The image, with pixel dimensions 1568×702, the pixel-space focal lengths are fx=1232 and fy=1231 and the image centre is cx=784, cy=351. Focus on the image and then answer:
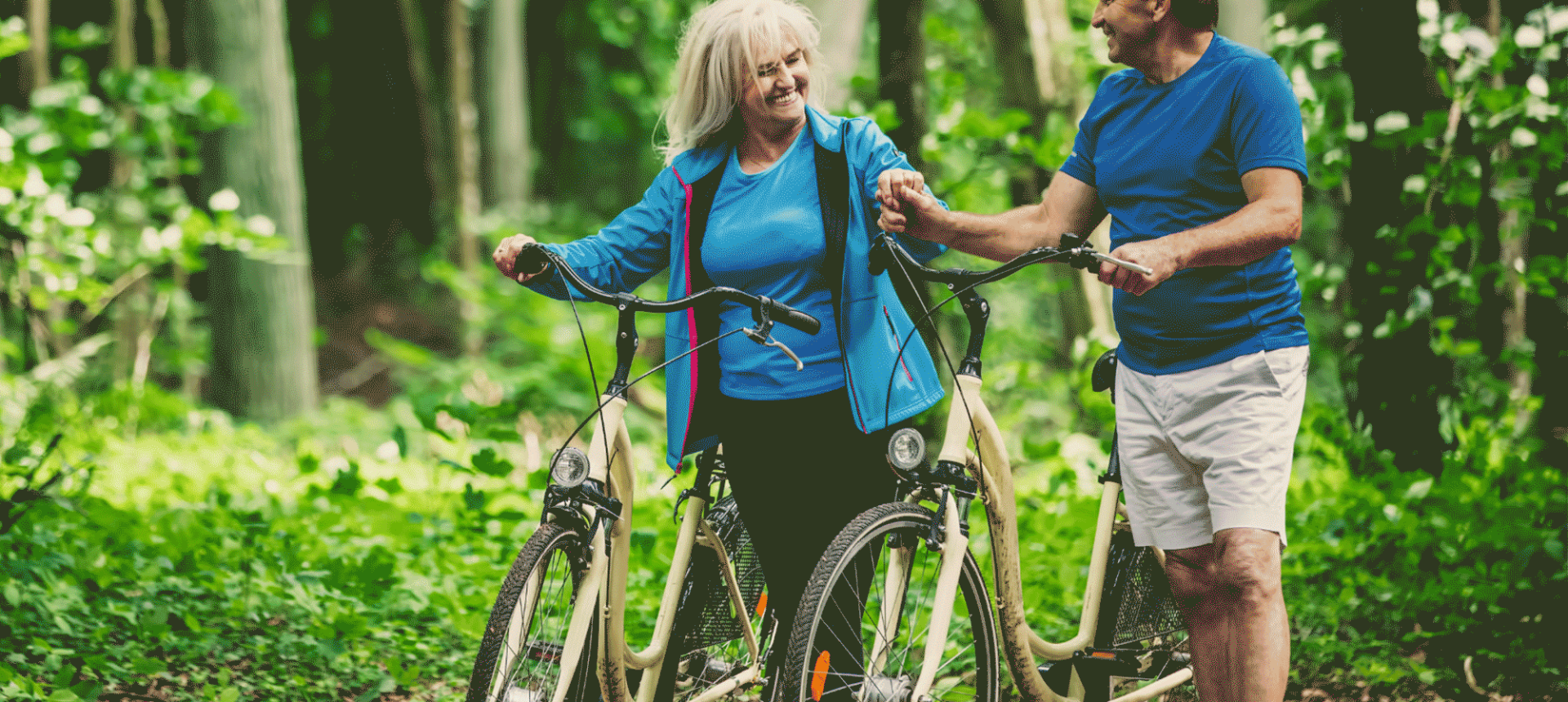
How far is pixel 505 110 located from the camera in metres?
18.1

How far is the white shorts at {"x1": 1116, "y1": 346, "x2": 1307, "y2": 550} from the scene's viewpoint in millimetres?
2879

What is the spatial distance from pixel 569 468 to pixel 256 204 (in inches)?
307

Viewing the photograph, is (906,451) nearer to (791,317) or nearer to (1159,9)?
(791,317)

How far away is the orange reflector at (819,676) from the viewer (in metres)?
2.92

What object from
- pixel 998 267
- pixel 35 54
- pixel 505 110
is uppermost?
pixel 505 110

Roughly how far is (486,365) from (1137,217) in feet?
35.8

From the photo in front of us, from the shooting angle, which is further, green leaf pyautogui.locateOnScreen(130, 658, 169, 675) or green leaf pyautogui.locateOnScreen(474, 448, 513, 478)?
green leaf pyautogui.locateOnScreen(474, 448, 513, 478)

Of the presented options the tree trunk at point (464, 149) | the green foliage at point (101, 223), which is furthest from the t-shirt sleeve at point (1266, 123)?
Answer: the tree trunk at point (464, 149)

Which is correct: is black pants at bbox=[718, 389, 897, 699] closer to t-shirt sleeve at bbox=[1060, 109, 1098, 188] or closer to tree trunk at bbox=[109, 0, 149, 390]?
t-shirt sleeve at bbox=[1060, 109, 1098, 188]

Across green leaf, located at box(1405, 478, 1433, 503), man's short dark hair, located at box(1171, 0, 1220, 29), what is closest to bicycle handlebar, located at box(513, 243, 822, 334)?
man's short dark hair, located at box(1171, 0, 1220, 29)

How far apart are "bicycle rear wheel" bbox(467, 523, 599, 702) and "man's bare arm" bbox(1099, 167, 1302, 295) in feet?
4.51

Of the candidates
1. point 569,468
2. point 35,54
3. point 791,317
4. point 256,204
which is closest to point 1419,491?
point 791,317

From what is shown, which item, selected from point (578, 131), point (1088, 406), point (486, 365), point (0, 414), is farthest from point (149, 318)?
point (578, 131)

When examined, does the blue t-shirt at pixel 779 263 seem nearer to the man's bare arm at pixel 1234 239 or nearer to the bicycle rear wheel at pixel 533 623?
the bicycle rear wheel at pixel 533 623
